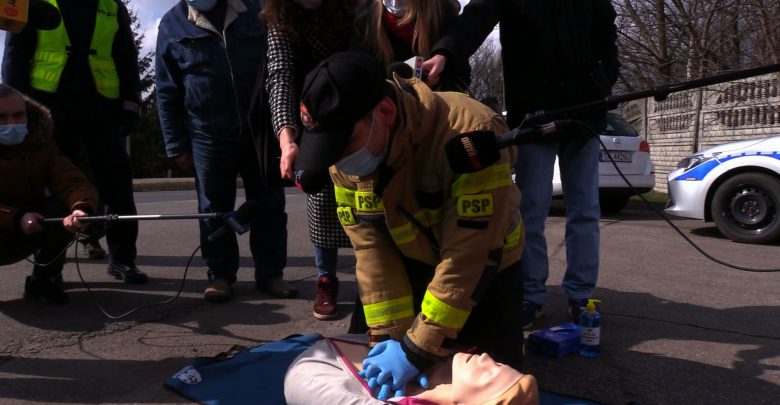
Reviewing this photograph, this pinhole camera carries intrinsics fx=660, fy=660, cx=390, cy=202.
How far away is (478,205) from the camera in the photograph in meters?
1.97

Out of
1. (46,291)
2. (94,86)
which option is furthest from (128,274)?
(94,86)

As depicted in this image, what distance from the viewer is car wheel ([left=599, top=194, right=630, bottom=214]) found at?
8781 millimetres

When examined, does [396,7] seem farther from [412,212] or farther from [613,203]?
[613,203]

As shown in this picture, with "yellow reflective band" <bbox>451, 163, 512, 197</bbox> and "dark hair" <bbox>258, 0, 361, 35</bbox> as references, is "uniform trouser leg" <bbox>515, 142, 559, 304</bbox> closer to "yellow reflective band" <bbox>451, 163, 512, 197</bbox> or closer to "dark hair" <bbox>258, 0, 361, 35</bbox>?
"dark hair" <bbox>258, 0, 361, 35</bbox>

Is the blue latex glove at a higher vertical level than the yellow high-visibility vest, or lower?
lower

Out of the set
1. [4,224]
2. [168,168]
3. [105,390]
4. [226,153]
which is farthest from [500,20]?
[168,168]

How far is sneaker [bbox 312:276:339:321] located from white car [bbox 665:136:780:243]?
167 inches

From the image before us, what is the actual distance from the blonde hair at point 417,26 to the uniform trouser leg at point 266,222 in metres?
1.30

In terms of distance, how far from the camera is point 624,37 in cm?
1459

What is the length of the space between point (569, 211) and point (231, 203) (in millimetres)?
1902

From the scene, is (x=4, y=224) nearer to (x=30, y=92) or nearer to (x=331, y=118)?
(x=30, y=92)

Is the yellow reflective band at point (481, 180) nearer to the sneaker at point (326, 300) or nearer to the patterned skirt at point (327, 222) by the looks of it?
the patterned skirt at point (327, 222)

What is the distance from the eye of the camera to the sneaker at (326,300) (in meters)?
3.38

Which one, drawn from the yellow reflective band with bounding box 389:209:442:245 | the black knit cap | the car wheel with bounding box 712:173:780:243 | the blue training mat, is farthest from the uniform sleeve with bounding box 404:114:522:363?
the car wheel with bounding box 712:173:780:243
